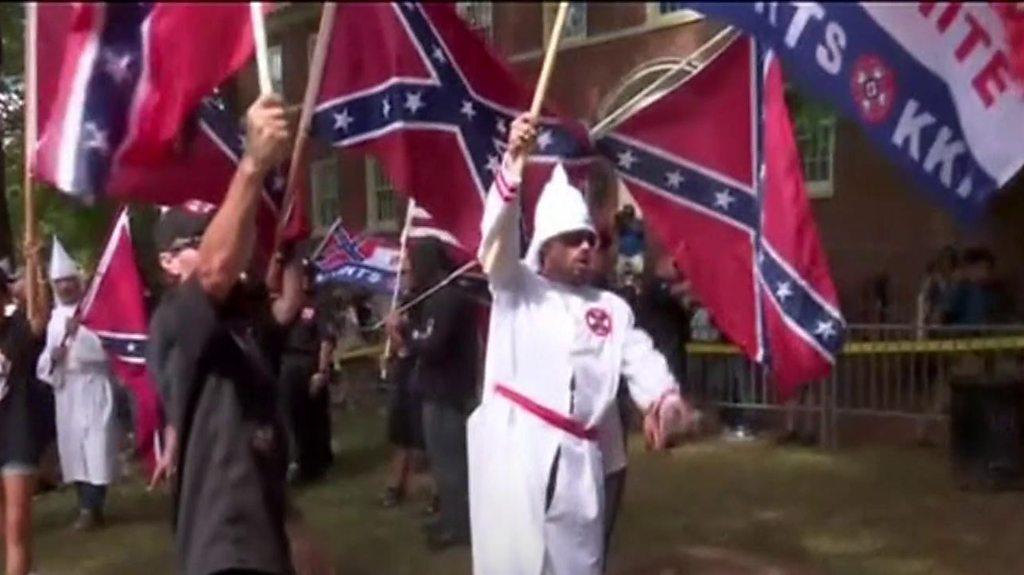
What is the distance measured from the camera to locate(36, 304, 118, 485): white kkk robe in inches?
475

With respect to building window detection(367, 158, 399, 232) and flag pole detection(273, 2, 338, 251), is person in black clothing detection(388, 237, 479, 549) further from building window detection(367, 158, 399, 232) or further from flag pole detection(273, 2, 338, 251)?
building window detection(367, 158, 399, 232)

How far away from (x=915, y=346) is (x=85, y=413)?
6196 mm

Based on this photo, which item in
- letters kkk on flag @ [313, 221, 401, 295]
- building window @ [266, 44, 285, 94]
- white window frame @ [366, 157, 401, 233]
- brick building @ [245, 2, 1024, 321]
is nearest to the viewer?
building window @ [266, 44, 285, 94]

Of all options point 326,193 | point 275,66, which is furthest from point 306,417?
point 326,193

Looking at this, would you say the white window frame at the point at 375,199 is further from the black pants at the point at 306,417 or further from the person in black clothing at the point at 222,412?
the person in black clothing at the point at 222,412

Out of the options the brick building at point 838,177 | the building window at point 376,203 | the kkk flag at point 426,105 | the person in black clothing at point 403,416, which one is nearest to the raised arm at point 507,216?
the kkk flag at point 426,105

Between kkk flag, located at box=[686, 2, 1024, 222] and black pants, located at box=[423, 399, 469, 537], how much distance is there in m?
5.21

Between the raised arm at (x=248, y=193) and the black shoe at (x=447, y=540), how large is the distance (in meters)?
5.81

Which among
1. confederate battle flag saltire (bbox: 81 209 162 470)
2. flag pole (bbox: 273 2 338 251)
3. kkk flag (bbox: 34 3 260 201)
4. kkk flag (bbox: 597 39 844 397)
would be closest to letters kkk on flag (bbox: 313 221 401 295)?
confederate battle flag saltire (bbox: 81 209 162 470)

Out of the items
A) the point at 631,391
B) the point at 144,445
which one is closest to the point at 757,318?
the point at 631,391

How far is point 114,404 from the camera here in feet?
41.0

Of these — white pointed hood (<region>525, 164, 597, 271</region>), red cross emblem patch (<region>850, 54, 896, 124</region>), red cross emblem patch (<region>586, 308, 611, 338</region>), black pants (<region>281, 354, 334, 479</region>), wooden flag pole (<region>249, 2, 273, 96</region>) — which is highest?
wooden flag pole (<region>249, 2, 273, 96</region>)

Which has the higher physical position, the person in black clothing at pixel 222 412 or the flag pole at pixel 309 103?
the flag pole at pixel 309 103

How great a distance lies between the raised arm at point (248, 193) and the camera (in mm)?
4637
